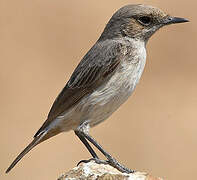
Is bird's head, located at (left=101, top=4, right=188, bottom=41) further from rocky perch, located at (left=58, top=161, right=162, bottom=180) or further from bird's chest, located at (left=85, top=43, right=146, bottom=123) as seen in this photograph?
rocky perch, located at (left=58, top=161, right=162, bottom=180)

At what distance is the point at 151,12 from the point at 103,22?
41.5ft

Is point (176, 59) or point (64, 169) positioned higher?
point (176, 59)

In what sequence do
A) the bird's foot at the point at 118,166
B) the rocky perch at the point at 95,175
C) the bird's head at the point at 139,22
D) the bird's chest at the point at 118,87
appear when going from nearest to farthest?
the rocky perch at the point at 95,175 < the bird's foot at the point at 118,166 < the bird's chest at the point at 118,87 < the bird's head at the point at 139,22

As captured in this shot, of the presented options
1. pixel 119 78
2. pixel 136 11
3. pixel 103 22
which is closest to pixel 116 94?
pixel 119 78

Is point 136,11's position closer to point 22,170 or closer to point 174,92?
point 22,170

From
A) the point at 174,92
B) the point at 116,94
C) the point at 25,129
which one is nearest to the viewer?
the point at 116,94

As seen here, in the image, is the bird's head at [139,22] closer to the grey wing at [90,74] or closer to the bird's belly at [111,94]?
the grey wing at [90,74]

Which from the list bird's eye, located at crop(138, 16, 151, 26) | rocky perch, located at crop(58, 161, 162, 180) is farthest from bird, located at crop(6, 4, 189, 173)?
rocky perch, located at crop(58, 161, 162, 180)

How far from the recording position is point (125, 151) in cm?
1683

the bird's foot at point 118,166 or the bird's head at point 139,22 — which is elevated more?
the bird's head at point 139,22

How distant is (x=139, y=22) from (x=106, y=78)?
86 centimetres

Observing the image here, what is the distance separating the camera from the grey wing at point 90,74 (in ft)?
32.7

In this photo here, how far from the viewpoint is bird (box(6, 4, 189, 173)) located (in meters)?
9.84

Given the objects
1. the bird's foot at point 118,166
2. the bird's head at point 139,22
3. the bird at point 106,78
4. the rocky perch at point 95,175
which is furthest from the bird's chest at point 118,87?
the rocky perch at point 95,175
